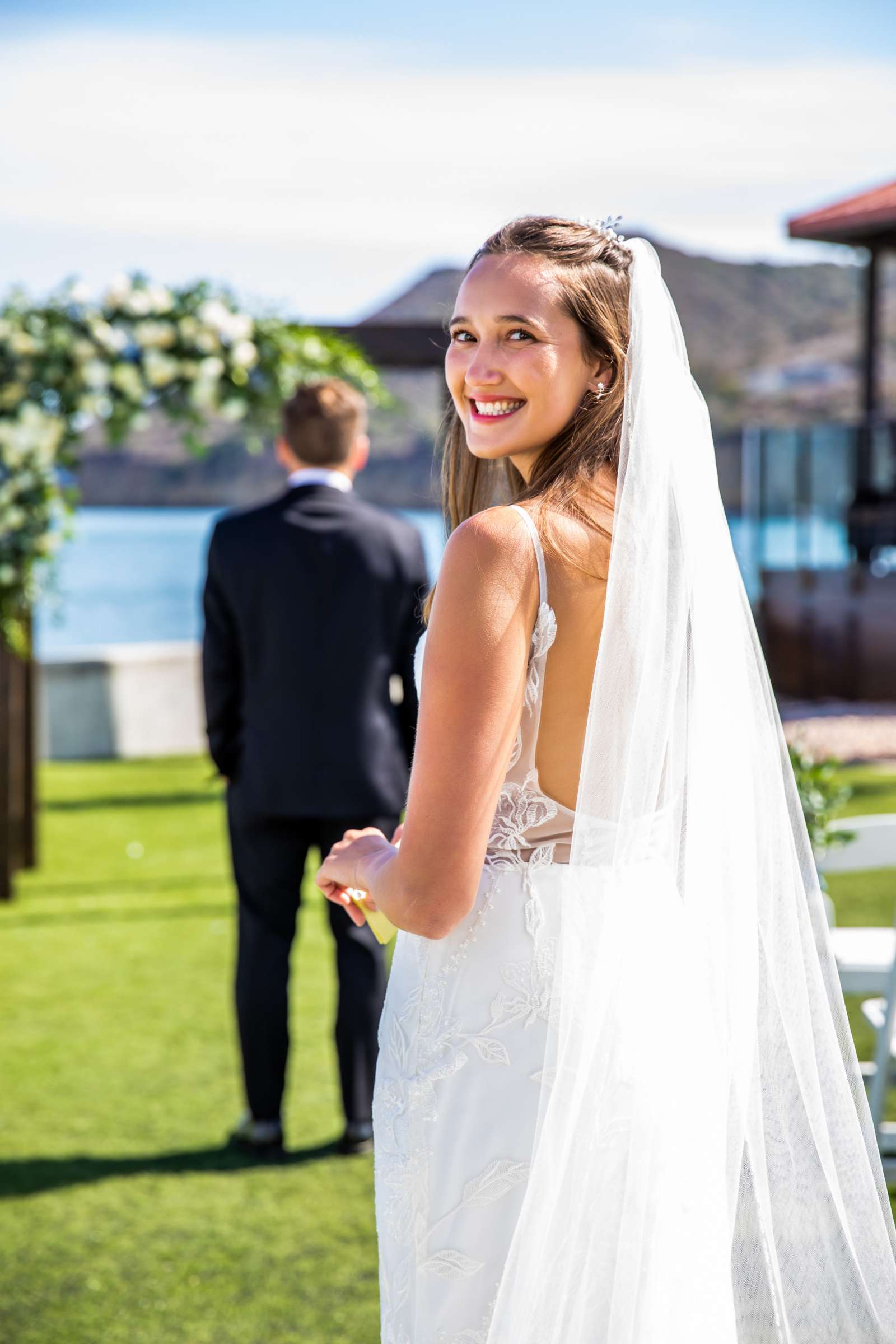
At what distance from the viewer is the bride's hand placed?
1669 millimetres

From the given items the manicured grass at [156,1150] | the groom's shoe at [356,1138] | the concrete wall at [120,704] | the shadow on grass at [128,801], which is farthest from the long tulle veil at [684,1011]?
the concrete wall at [120,704]

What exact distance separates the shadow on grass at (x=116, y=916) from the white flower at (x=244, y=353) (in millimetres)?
2607

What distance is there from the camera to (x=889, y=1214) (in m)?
1.86

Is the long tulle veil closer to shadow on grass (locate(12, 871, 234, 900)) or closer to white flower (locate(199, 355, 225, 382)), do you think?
white flower (locate(199, 355, 225, 382))

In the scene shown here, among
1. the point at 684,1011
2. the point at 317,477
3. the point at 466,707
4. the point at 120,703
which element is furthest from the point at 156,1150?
the point at 120,703

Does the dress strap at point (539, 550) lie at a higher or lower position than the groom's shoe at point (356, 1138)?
higher

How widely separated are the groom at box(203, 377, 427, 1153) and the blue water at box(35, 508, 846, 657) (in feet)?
0.84

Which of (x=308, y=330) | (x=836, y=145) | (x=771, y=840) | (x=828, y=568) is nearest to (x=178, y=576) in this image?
(x=836, y=145)

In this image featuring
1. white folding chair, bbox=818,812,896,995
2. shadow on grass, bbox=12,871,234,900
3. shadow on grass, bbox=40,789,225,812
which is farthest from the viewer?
shadow on grass, bbox=40,789,225,812

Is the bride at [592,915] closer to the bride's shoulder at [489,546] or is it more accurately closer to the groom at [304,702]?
the bride's shoulder at [489,546]

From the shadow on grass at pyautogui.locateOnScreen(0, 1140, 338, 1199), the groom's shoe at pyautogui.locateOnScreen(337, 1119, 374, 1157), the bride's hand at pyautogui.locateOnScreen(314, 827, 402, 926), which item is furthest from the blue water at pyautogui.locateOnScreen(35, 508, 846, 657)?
the shadow on grass at pyautogui.locateOnScreen(0, 1140, 338, 1199)

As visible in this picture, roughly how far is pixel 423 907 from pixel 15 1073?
11.1 feet

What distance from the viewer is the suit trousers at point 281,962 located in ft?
12.2

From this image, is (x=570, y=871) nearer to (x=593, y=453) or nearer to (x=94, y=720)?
(x=593, y=453)
